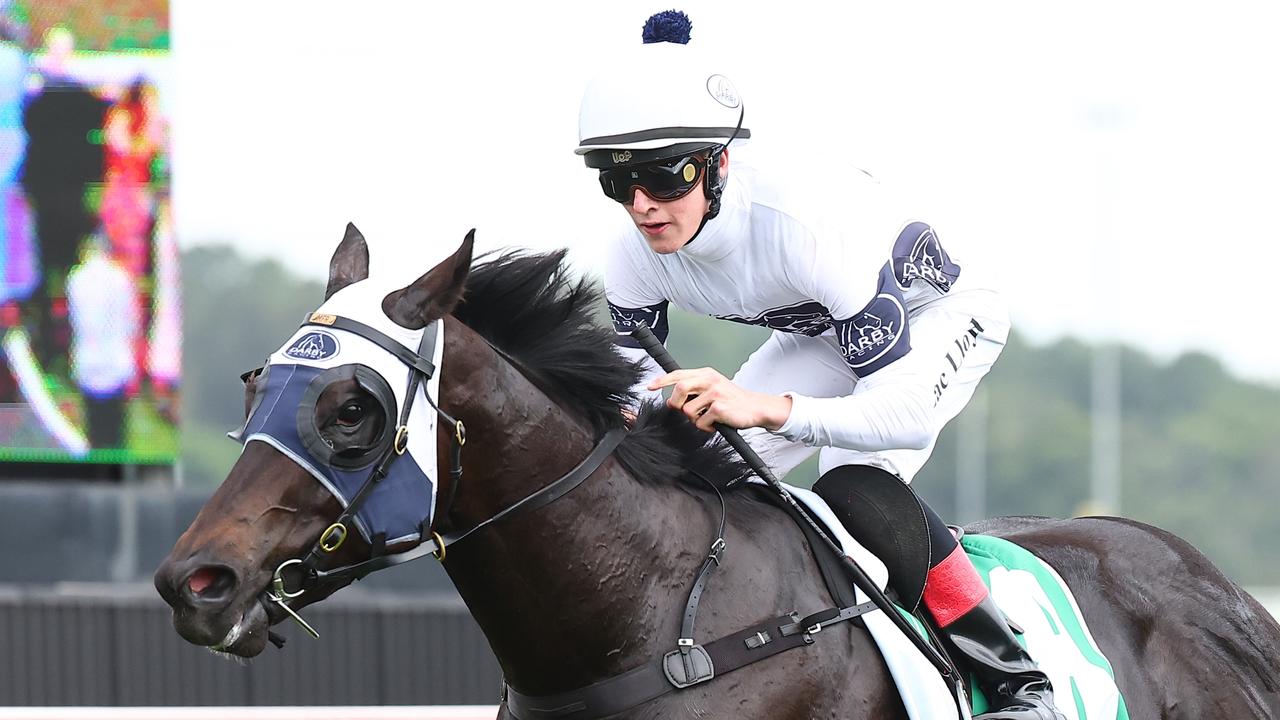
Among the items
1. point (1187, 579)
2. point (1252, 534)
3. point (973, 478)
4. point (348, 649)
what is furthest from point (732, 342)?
point (1187, 579)

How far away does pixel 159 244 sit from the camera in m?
6.14

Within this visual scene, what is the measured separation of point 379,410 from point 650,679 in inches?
26.6

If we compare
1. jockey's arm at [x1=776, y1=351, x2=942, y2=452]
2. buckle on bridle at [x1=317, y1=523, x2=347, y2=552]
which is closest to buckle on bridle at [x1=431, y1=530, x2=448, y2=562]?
buckle on bridle at [x1=317, y1=523, x2=347, y2=552]

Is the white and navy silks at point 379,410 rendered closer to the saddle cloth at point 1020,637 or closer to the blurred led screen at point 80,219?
the saddle cloth at point 1020,637

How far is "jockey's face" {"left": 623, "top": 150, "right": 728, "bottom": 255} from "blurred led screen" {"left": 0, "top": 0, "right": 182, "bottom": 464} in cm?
358

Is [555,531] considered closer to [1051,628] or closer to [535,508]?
[535,508]

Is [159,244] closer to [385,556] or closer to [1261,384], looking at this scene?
[385,556]

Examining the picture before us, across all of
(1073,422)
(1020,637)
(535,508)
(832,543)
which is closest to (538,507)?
(535,508)

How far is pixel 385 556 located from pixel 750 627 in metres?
0.68

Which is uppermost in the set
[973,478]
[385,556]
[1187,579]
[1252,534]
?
[385,556]

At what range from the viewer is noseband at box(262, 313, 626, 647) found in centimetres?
245

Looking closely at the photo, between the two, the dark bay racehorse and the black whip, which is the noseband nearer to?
the dark bay racehorse

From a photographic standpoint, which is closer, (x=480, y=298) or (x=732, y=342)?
(x=480, y=298)

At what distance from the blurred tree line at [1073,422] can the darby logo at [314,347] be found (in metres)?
39.1
